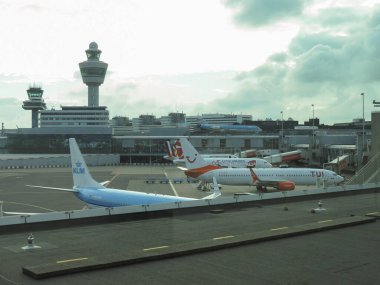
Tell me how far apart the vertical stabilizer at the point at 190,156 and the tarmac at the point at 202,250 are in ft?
136

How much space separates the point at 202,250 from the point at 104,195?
21771 millimetres

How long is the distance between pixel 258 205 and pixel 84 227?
13.8 metres

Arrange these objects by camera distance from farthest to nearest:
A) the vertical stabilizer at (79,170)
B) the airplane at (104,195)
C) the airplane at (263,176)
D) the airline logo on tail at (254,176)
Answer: the airplane at (263,176), the airline logo on tail at (254,176), the vertical stabilizer at (79,170), the airplane at (104,195)

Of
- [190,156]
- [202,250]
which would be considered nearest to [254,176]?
[190,156]

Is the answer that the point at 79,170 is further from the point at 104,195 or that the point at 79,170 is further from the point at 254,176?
the point at 254,176

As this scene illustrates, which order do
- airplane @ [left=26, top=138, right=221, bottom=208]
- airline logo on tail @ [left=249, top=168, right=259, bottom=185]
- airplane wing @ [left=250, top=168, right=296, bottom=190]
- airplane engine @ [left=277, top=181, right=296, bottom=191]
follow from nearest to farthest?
airplane @ [left=26, top=138, right=221, bottom=208] < airplane engine @ [left=277, top=181, right=296, bottom=191] < airplane wing @ [left=250, top=168, right=296, bottom=190] < airline logo on tail @ [left=249, top=168, right=259, bottom=185]

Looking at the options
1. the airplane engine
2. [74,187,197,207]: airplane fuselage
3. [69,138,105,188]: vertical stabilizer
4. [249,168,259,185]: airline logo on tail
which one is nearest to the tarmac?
[74,187,197,207]: airplane fuselage

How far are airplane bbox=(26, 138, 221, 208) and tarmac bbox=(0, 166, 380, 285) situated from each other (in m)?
7.39

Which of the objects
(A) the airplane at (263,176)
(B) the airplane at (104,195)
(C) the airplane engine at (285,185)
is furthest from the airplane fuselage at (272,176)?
(B) the airplane at (104,195)

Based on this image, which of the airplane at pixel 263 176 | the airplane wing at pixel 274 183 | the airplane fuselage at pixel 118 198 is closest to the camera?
the airplane fuselage at pixel 118 198

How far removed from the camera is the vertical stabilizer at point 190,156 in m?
71.2

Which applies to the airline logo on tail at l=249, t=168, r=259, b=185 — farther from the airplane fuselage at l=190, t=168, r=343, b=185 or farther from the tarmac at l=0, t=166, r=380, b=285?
the tarmac at l=0, t=166, r=380, b=285

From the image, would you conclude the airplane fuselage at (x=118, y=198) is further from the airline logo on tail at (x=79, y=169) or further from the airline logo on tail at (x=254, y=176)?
the airline logo on tail at (x=254, y=176)

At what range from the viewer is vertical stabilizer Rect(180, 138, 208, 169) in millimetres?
71250
